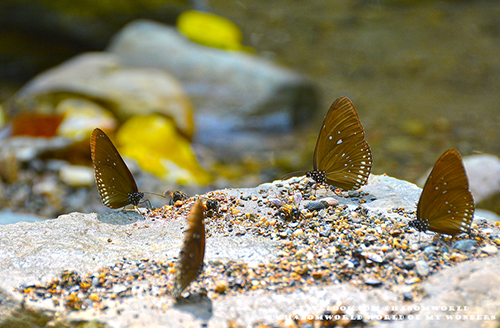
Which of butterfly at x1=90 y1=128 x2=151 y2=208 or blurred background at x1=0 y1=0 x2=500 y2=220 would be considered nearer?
butterfly at x1=90 y1=128 x2=151 y2=208

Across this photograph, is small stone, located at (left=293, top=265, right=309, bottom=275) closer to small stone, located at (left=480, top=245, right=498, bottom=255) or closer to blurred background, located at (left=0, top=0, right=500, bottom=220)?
small stone, located at (left=480, top=245, right=498, bottom=255)

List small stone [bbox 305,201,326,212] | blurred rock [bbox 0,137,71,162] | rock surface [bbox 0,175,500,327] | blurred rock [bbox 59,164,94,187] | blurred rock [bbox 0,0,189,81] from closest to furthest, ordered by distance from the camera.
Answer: rock surface [bbox 0,175,500,327], small stone [bbox 305,201,326,212], blurred rock [bbox 59,164,94,187], blurred rock [bbox 0,137,71,162], blurred rock [bbox 0,0,189,81]

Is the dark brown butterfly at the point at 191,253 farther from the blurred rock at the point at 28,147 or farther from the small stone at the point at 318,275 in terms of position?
the blurred rock at the point at 28,147

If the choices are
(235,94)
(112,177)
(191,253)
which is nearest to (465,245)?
(191,253)

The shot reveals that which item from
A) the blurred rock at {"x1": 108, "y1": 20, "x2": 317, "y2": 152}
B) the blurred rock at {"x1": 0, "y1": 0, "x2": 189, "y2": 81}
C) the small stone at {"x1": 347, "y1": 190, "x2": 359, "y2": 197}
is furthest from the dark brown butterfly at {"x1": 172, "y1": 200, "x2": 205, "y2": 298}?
the blurred rock at {"x1": 0, "y1": 0, "x2": 189, "y2": 81}

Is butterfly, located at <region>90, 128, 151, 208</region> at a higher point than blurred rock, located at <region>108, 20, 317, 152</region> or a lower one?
lower

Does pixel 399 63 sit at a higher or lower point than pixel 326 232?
higher

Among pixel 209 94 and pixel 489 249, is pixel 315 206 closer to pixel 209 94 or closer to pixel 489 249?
pixel 489 249

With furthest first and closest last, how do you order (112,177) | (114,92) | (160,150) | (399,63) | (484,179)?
(399,63)
(114,92)
(160,150)
(484,179)
(112,177)

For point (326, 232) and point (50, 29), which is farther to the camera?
point (50, 29)
